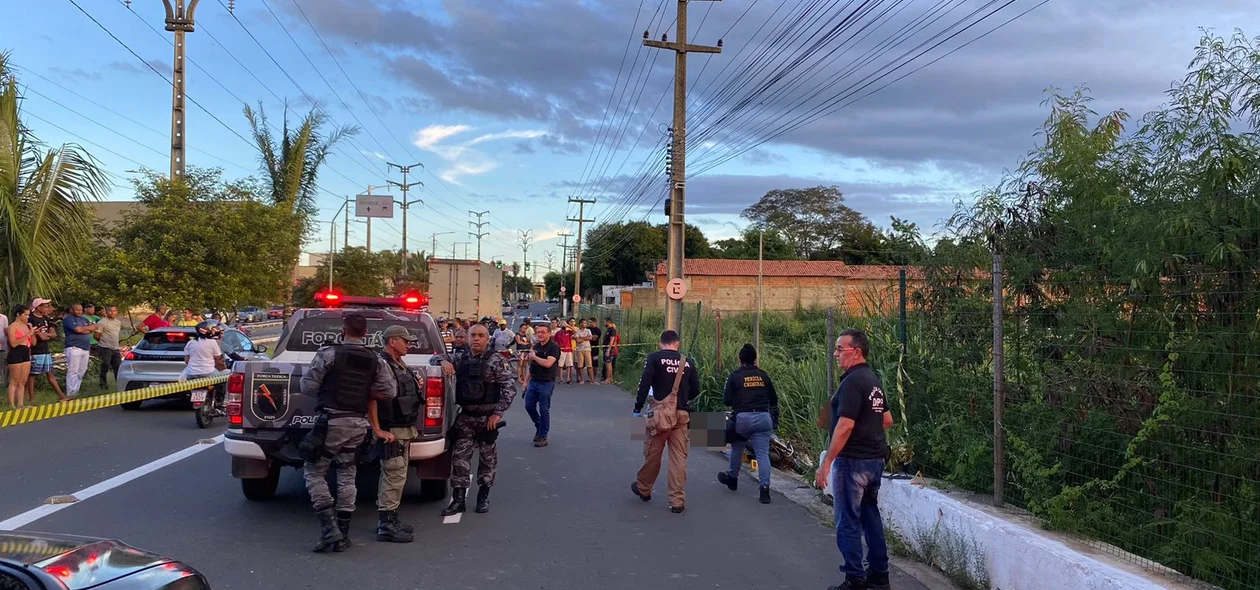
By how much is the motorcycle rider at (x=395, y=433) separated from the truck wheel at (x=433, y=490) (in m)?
1.34

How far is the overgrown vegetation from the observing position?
16.2 feet

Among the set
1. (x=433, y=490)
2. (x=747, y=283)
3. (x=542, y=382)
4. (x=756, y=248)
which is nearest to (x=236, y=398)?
(x=433, y=490)

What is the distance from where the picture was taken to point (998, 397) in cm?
639

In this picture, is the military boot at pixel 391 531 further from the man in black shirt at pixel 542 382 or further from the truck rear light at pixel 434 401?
the man in black shirt at pixel 542 382

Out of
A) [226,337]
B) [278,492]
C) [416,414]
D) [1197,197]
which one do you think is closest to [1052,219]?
[1197,197]

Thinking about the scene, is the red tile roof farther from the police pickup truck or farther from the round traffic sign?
the police pickup truck

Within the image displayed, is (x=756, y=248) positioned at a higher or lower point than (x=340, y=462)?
higher

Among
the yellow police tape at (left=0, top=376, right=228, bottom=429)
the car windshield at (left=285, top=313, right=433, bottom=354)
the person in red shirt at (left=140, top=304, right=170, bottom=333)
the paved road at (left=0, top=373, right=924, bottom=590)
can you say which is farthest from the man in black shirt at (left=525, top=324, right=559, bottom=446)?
the person in red shirt at (left=140, top=304, right=170, bottom=333)

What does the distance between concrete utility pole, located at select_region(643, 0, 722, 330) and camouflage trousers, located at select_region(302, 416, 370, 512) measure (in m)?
14.1

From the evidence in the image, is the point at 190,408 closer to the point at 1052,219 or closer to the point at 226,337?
the point at 226,337

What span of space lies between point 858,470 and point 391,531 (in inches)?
138

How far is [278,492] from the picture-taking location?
8.45 meters

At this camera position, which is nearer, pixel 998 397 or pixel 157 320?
pixel 998 397

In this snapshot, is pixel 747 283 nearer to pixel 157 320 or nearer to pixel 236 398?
pixel 157 320
